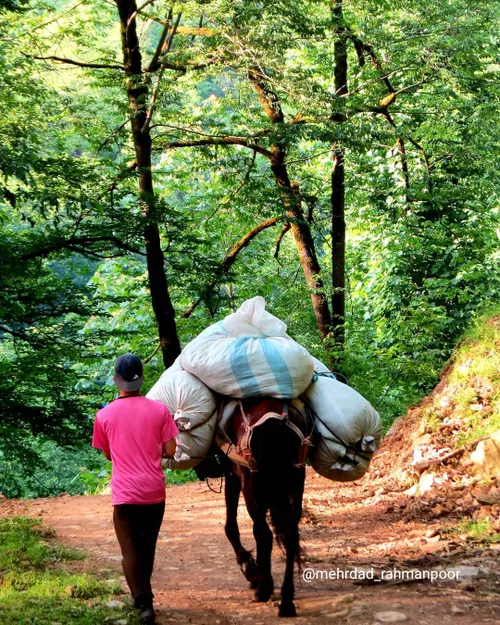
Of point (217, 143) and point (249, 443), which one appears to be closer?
point (249, 443)

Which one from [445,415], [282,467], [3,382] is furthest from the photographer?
[3,382]

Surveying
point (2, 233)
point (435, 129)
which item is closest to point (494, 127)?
point (435, 129)

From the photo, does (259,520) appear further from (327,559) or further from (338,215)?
(338,215)

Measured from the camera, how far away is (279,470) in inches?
192

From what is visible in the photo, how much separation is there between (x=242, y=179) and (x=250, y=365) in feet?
31.3

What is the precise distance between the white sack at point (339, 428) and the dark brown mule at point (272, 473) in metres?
0.20

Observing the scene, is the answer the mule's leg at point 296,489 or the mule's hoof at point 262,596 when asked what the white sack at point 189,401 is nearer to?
the mule's leg at point 296,489

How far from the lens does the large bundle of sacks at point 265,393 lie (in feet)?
16.7

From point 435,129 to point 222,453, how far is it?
11293 mm

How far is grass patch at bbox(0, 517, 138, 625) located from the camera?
425 cm

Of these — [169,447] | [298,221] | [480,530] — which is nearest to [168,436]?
[169,447]

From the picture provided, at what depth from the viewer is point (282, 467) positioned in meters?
4.89

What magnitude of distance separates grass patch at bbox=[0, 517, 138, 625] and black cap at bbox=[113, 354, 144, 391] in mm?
1371

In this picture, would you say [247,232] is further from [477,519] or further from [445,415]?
[477,519]
